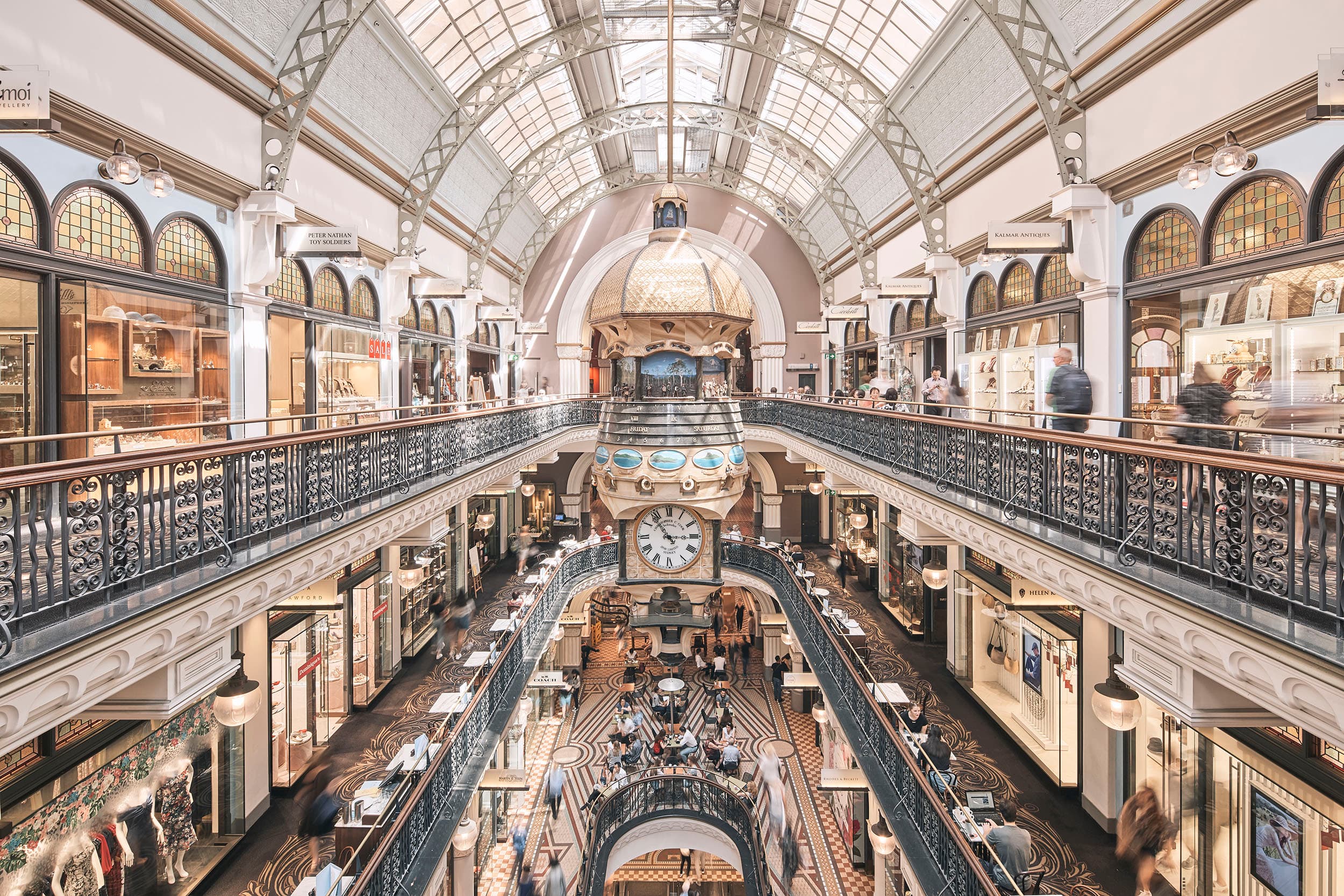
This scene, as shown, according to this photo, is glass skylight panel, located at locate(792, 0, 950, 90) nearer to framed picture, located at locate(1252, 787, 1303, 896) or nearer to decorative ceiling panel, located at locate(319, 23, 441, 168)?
decorative ceiling panel, located at locate(319, 23, 441, 168)

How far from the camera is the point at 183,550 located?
4520 mm

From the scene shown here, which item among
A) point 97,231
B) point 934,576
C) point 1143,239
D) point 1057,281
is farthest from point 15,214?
point 1057,281

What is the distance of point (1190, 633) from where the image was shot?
383cm

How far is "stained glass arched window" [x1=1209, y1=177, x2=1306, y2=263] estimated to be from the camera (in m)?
6.18

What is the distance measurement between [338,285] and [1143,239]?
12.2 m

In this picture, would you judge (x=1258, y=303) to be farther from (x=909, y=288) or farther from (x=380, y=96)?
(x=380, y=96)

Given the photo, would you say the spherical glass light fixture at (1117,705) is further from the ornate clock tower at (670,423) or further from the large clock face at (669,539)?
the large clock face at (669,539)

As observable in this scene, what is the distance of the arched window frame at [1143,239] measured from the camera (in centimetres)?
730

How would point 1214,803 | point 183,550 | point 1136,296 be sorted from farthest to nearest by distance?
1. point 1136,296
2. point 1214,803
3. point 183,550

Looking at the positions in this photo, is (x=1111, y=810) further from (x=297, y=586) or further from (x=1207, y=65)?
(x=297, y=586)

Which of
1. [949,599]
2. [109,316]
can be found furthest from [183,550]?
[949,599]

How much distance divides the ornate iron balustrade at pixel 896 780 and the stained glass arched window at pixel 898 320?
7.69 m

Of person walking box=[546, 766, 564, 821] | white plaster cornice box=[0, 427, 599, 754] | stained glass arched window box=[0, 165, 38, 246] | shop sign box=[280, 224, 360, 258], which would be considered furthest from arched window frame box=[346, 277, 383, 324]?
person walking box=[546, 766, 564, 821]

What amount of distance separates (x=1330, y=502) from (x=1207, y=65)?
194 inches
